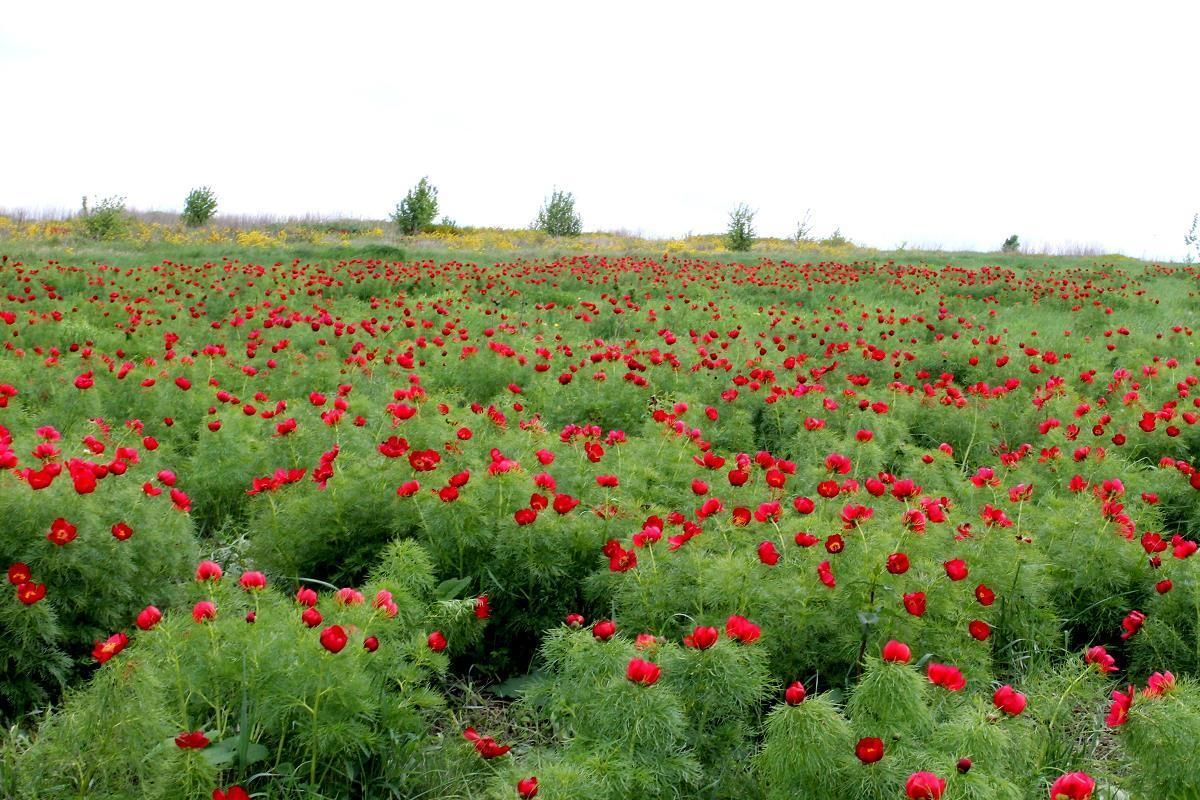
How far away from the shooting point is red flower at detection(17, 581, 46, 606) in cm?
269

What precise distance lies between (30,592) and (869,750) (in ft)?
8.18

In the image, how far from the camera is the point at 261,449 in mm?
4754

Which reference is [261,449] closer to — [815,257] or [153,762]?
[153,762]

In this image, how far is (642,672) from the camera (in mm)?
2244

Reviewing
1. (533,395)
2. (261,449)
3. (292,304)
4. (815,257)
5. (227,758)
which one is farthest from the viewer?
(815,257)

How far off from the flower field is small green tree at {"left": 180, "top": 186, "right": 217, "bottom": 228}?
104 ft

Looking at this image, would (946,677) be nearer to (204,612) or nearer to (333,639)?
(333,639)

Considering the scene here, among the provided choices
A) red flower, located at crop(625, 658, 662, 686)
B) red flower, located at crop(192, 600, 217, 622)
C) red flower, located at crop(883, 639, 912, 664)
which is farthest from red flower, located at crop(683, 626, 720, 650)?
red flower, located at crop(192, 600, 217, 622)

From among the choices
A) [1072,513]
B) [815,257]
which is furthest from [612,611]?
[815,257]

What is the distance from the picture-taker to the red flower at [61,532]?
9.39 feet

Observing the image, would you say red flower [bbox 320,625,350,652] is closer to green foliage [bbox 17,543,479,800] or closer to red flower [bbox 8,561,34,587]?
green foliage [bbox 17,543,479,800]

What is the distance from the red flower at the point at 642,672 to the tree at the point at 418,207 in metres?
33.3

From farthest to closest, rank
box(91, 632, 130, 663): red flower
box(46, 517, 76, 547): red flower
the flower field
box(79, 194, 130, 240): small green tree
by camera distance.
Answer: box(79, 194, 130, 240): small green tree → box(46, 517, 76, 547): red flower → the flower field → box(91, 632, 130, 663): red flower

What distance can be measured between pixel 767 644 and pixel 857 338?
25.2ft
